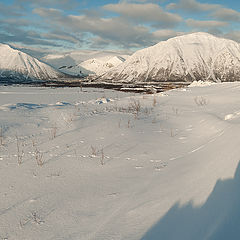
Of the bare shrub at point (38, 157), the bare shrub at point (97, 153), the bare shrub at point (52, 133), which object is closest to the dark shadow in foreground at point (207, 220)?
the bare shrub at point (97, 153)

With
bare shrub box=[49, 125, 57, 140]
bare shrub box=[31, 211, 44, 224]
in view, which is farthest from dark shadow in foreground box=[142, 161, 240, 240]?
bare shrub box=[49, 125, 57, 140]

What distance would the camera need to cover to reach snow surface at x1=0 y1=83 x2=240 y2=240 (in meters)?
2.61

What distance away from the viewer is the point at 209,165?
Result: 3.81 metres

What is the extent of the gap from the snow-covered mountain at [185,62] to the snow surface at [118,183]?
143237 mm

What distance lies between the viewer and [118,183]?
3.71 metres

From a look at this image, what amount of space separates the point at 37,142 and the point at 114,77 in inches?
6189

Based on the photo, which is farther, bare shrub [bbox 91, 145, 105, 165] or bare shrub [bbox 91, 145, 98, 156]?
bare shrub [bbox 91, 145, 98, 156]

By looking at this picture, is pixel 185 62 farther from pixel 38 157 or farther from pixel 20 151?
pixel 38 157

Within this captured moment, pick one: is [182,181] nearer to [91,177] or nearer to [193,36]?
[91,177]

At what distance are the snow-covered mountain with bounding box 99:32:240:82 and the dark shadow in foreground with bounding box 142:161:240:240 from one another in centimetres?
14585

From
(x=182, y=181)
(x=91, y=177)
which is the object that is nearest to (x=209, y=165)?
(x=182, y=181)

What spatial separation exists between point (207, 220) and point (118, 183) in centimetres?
152

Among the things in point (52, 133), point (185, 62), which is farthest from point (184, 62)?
point (52, 133)

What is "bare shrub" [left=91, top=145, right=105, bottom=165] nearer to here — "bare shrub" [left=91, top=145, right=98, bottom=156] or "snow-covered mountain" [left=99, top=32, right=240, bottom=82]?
"bare shrub" [left=91, top=145, right=98, bottom=156]
